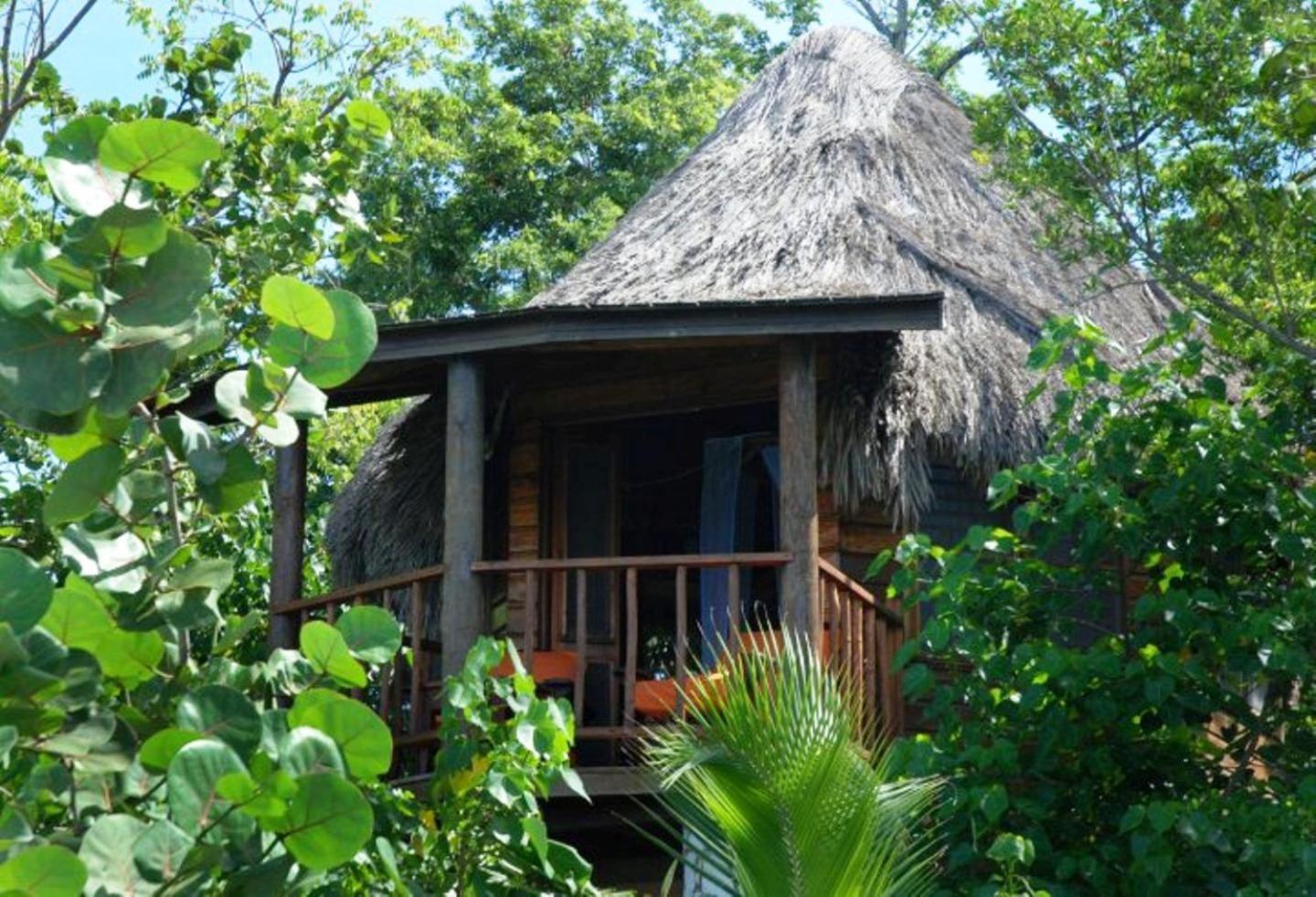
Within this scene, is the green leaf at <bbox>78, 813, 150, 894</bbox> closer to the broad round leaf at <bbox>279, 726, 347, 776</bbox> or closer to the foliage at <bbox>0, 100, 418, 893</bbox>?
the foliage at <bbox>0, 100, 418, 893</bbox>

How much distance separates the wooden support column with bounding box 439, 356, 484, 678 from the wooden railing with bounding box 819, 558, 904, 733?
1347mm

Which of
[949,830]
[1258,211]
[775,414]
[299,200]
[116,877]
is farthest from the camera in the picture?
[775,414]

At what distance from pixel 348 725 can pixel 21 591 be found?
0.46 meters

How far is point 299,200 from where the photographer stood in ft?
20.0

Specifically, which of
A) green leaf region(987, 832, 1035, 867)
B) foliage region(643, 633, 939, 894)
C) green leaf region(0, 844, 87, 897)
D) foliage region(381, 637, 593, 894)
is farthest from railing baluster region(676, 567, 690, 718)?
green leaf region(0, 844, 87, 897)

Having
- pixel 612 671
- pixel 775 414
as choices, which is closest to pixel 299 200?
pixel 612 671

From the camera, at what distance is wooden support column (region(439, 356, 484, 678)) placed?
790 cm

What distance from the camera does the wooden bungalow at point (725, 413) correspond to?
7.80 metres

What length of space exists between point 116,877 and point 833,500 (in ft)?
21.0

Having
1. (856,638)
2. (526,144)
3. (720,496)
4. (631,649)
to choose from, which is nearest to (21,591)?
(631,649)

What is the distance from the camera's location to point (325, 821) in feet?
8.71

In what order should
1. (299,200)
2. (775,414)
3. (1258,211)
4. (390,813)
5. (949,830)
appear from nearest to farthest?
(390,813), (299,200), (949,830), (1258,211), (775,414)

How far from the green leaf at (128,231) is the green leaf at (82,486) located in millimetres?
288

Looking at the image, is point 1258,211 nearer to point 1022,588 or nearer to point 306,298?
point 1022,588
